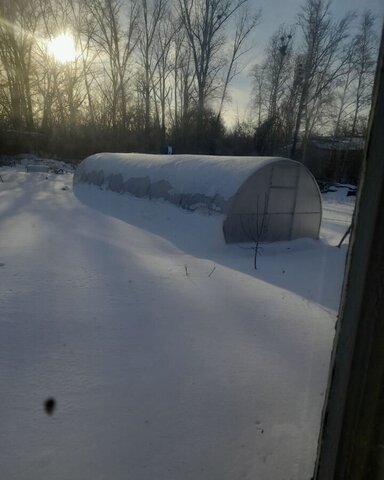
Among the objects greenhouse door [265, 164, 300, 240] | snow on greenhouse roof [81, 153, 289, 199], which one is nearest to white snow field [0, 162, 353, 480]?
snow on greenhouse roof [81, 153, 289, 199]

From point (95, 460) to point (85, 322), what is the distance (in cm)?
128

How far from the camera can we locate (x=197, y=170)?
27.1ft

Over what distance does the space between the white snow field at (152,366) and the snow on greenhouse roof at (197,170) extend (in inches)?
116

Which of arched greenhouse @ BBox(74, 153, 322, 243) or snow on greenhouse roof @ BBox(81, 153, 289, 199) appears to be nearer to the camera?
arched greenhouse @ BBox(74, 153, 322, 243)

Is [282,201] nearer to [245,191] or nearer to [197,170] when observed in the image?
[245,191]

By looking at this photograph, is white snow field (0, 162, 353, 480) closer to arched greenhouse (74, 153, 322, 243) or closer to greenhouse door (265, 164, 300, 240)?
arched greenhouse (74, 153, 322, 243)

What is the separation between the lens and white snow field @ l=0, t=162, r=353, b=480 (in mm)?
1561

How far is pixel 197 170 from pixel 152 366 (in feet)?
21.5

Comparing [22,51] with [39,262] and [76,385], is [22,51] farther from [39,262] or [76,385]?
[76,385]

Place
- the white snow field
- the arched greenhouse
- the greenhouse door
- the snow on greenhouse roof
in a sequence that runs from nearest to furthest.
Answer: the white snow field → the arched greenhouse → the snow on greenhouse roof → the greenhouse door

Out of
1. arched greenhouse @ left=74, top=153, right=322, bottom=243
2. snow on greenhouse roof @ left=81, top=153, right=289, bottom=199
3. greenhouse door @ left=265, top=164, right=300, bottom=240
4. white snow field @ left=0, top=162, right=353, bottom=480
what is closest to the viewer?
white snow field @ left=0, top=162, right=353, bottom=480

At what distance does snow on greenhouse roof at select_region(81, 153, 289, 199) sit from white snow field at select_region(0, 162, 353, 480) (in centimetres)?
294

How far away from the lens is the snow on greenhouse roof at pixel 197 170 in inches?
287

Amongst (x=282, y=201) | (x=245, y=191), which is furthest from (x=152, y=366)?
(x=282, y=201)
